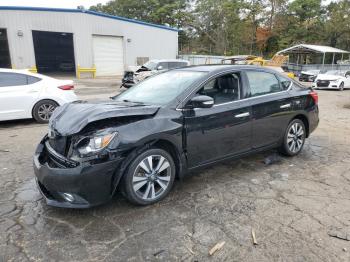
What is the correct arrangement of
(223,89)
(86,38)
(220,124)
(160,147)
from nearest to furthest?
1. (160,147)
2. (220,124)
3. (223,89)
4. (86,38)

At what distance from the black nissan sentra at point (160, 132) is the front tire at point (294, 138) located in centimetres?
4

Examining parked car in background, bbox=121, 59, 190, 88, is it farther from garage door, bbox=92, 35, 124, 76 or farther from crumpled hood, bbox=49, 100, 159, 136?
crumpled hood, bbox=49, 100, 159, 136

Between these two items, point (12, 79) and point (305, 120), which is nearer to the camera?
point (305, 120)

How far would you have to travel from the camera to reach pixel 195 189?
407 cm

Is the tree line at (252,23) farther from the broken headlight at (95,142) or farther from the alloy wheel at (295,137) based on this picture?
the broken headlight at (95,142)

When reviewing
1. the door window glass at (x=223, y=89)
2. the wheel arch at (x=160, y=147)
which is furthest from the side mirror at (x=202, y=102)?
the wheel arch at (x=160, y=147)

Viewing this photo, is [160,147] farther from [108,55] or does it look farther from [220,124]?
[108,55]

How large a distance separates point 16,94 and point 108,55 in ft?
68.4

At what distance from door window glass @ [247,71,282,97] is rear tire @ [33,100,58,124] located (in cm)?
526

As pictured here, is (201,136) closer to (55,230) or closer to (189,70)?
(189,70)

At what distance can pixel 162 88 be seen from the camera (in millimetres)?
4301

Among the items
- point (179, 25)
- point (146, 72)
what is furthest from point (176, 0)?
point (146, 72)

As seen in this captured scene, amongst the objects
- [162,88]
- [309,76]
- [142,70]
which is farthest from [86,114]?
[309,76]

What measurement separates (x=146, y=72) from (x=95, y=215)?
1362cm
